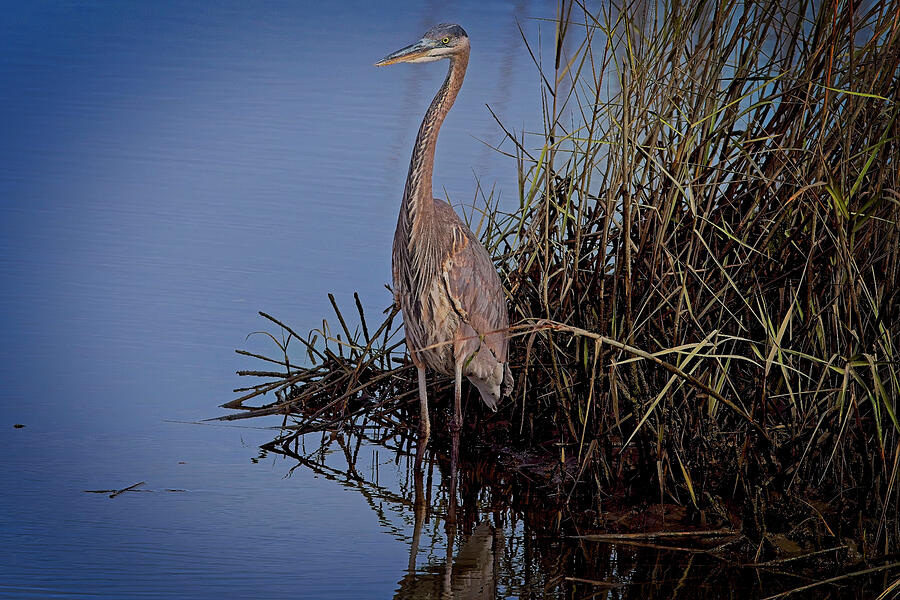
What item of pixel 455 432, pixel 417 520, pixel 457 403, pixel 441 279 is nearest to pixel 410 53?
pixel 441 279

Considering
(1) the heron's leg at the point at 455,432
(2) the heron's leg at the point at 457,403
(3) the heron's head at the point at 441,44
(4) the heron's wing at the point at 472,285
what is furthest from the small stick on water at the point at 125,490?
(3) the heron's head at the point at 441,44

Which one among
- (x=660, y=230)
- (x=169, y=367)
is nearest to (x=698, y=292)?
(x=660, y=230)

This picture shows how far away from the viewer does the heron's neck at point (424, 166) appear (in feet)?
15.7

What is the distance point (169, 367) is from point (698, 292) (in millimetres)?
2401

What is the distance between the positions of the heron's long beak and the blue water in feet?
5.09

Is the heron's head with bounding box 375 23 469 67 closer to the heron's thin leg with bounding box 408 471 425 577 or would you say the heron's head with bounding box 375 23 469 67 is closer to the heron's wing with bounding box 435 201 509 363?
the heron's wing with bounding box 435 201 509 363

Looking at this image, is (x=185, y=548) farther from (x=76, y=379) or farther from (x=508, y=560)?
(x=76, y=379)

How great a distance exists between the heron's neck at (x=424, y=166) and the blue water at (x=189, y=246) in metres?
1.07

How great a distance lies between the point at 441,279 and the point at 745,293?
126cm

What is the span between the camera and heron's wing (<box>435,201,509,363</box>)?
4867 millimetres

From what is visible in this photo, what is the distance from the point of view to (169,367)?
17.6ft

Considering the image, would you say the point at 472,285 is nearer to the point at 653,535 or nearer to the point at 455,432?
the point at 455,432

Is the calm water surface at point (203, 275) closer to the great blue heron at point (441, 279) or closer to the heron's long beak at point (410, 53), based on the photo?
the great blue heron at point (441, 279)

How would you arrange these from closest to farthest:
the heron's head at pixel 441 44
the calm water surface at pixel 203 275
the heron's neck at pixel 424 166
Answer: the calm water surface at pixel 203 275 → the heron's neck at pixel 424 166 → the heron's head at pixel 441 44
